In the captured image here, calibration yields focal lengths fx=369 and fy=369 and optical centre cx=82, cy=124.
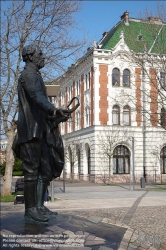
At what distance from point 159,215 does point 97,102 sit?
80.0 ft

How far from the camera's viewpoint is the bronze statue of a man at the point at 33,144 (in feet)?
15.9

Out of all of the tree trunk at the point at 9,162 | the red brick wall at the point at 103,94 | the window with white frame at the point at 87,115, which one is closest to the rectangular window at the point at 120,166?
the red brick wall at the point at 103,94

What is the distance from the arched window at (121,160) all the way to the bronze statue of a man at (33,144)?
31.9 m

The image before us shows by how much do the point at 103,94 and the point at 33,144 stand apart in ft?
104

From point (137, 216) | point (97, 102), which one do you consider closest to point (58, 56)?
point (137, 216)

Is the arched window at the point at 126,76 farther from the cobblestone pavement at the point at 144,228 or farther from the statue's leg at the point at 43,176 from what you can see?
the statue's leg at the point at 43,176

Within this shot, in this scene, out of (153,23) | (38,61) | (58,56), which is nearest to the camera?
(38,61)

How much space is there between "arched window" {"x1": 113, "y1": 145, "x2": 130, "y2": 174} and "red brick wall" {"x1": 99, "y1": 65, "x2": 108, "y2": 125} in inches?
127

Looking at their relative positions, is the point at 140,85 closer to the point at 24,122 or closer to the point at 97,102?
the point at 97,102

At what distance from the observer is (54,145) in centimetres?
507

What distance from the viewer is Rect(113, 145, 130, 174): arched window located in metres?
36.8

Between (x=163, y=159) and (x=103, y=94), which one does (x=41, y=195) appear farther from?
(x=163, y=159)

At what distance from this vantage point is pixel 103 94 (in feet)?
119

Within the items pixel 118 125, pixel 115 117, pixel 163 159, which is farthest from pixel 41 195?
pixel 163 159
